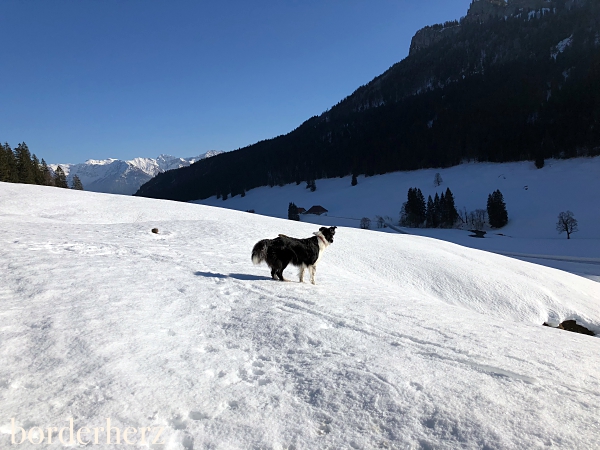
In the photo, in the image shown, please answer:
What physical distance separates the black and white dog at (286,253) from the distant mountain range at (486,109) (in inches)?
5262

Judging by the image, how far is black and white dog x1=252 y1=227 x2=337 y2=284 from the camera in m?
9.34

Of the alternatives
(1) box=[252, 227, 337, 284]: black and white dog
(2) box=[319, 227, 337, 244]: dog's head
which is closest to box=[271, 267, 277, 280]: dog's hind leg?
(1) box=[252, 227, 337, 284]: black and white dog

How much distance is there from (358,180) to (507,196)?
67006 millimetres

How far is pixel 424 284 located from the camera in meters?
14.0

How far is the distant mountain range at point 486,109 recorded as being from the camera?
120 metres

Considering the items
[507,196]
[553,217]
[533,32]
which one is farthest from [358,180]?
[533,32]

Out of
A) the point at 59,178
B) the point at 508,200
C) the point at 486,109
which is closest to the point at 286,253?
the point at 59,178

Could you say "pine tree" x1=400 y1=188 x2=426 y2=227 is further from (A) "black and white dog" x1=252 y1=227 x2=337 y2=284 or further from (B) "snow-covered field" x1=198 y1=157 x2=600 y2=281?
(A) "black and white dog" x1=252 y1=227 x2=337 y2=284

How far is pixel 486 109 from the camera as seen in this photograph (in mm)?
142625

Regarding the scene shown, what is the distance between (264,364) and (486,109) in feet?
568

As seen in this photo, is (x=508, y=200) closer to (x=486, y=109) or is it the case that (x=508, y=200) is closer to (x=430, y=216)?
(x=430, y=216)

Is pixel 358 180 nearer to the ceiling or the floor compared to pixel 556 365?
nearer to the ceiling

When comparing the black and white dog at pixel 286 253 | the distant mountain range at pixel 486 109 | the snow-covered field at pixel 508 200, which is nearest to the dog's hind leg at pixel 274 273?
the black and white dog at pixel 286 253

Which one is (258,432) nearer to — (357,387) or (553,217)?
(357,387)
